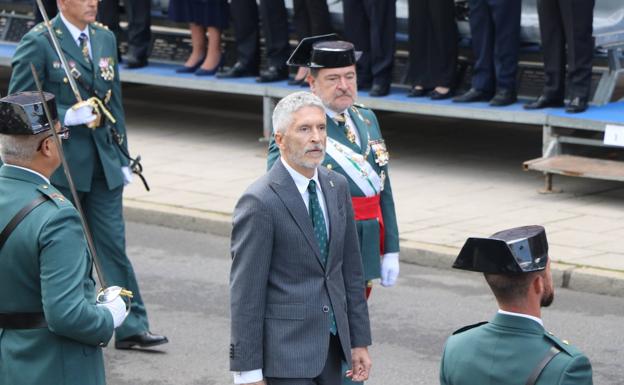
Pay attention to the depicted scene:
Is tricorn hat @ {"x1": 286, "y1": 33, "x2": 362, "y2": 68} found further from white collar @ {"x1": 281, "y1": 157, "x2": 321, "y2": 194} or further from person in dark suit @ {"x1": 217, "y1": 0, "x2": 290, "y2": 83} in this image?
person in dark suit @ {"x1": 217, "y1": 0, "x2": 290, "y2": 83}

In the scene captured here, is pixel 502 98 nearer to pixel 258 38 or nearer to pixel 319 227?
pixel 258 38

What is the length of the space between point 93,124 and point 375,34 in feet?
18.4

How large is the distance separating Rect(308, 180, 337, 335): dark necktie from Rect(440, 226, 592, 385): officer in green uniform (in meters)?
1.27

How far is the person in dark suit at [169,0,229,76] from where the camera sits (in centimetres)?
1465

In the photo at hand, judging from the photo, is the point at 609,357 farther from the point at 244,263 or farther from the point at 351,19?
the point at 351,19

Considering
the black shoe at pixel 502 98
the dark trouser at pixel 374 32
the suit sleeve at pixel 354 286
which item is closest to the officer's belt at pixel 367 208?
the suit sleeve at pixel 354 286

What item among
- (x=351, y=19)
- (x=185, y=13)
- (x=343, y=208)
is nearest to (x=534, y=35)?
(x=351, y=19)

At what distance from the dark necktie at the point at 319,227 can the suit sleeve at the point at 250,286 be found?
20cm

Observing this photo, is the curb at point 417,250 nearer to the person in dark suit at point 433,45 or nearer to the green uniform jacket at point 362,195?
the person in dark suit at point 433,45

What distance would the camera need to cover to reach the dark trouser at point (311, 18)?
1371 cm

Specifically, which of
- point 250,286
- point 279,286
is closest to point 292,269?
point 279,286

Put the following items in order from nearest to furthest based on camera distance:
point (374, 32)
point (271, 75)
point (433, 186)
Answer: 1. point (433, 186)
2. point (374, 32)
3. point (271, 75)

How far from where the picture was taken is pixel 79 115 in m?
7.86

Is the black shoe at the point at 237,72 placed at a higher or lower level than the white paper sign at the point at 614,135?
lower
